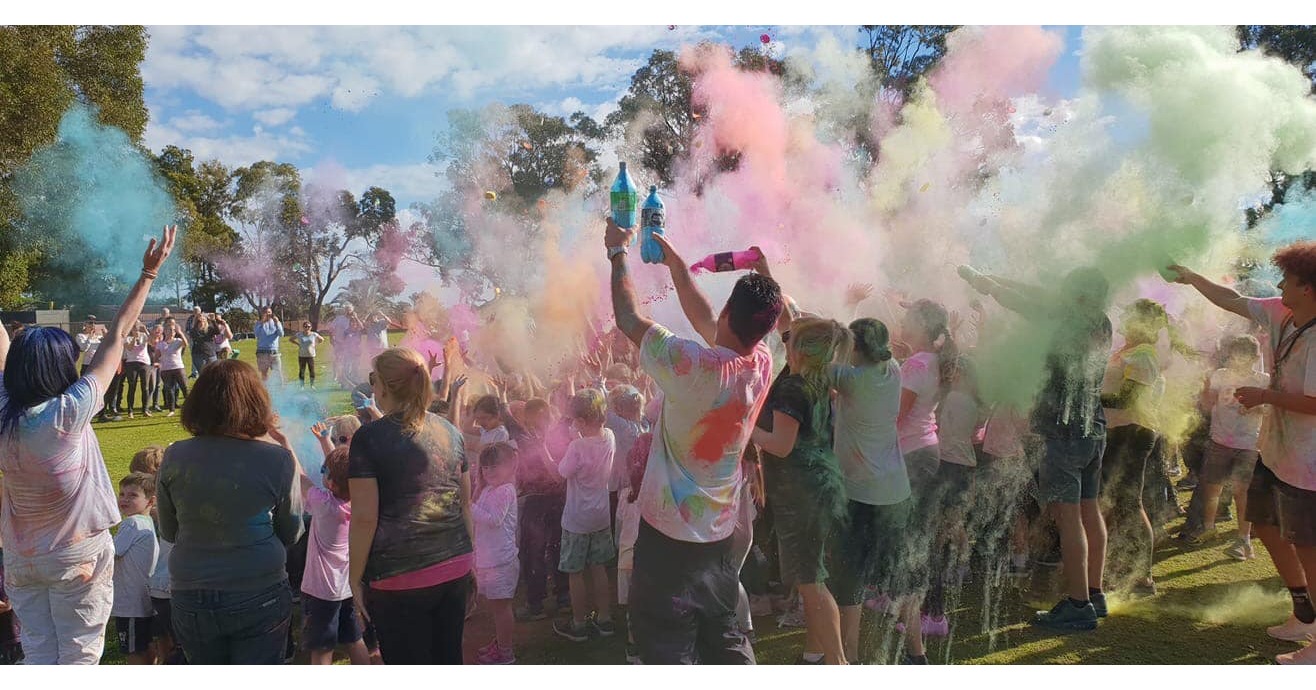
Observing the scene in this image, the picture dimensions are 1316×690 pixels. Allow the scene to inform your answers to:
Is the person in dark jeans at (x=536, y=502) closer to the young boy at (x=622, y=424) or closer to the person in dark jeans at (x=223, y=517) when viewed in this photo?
the young boy at (x=622, y=424)

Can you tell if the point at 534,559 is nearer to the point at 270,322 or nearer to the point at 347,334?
the point at 347,334

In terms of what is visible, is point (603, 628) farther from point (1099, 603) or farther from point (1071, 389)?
point (1071, 389)

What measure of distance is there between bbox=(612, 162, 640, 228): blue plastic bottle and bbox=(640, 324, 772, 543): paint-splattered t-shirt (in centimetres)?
57

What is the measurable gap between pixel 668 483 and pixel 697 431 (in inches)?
9.1

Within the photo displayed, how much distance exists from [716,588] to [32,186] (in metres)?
4.83

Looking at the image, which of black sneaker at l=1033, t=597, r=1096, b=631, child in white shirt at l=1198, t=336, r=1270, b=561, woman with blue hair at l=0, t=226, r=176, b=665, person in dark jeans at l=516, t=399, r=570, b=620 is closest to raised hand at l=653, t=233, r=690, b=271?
person in dark jeans at l=516, t=399, r=570, b=620

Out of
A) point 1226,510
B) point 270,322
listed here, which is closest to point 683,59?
point 270,322

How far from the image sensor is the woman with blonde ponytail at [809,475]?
360 centimetres

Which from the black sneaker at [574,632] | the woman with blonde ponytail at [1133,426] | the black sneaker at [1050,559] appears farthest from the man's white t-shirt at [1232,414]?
the black sneaker at [574,632]

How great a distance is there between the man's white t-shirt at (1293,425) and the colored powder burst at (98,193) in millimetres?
6095

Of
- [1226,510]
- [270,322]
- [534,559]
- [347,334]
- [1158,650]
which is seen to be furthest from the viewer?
[270,322]

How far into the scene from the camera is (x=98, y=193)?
189 inches

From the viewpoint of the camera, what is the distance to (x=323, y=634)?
143 inches

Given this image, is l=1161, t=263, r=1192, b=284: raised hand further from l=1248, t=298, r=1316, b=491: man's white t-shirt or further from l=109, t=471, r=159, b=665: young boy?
l=109, t=471, r=159, b=665: young boy
